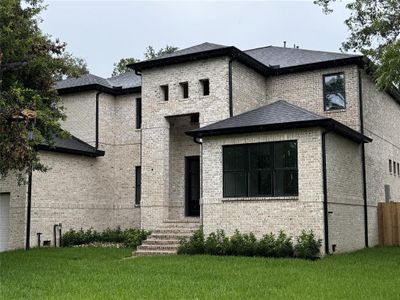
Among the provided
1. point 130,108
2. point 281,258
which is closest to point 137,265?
point 281,258

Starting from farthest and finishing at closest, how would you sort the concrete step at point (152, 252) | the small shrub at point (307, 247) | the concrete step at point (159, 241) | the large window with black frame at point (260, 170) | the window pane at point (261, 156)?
the concrete step at point (159, 241) → the concrete step at point (152, 252) → the window pane at point (261, 156) → the large window with black frame at point (260, 170) → the small shrub at point (307, 247)

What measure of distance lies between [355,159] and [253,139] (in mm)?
4813

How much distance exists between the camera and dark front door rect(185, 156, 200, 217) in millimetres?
21781

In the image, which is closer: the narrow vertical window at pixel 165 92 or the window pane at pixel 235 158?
the window pane at pixel 235 158

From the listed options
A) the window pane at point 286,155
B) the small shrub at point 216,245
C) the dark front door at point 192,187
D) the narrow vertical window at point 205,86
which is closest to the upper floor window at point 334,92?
the narrow vertical window at point 205,86

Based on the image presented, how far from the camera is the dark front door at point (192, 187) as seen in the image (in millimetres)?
21781

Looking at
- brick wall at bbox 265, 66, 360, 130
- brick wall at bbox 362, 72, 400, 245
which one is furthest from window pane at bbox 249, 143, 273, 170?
brick wall at bbox 362, 72, 400, 245

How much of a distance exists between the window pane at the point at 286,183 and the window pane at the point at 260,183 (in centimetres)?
26

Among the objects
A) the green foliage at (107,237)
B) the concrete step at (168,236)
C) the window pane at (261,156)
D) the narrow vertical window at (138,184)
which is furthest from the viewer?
the narrow vertical window at (138,184)

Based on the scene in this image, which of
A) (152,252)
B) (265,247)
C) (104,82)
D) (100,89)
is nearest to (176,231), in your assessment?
(152,252)

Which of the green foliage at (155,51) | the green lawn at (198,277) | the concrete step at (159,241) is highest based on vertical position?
the green foliage at (155,51)

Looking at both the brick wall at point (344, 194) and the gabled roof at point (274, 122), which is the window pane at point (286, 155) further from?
the brick wall at point (344, 194)

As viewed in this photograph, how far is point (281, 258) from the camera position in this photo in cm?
Answer: 1559

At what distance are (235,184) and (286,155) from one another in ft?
6.31
